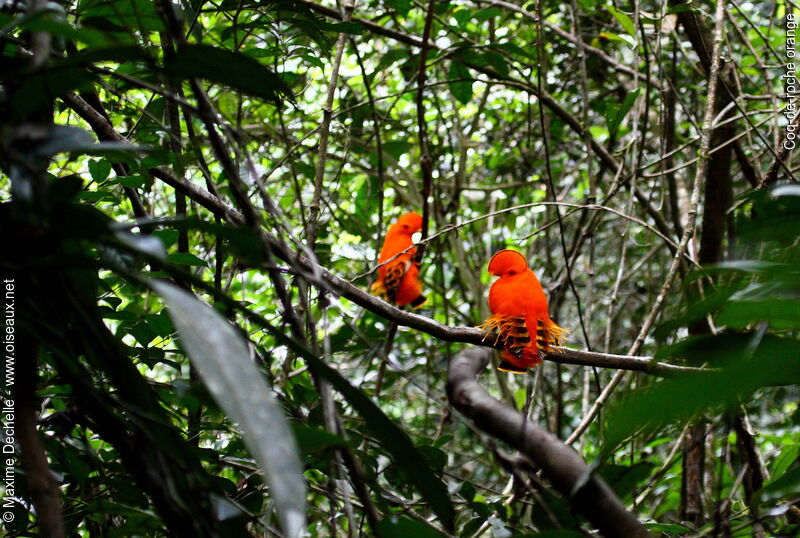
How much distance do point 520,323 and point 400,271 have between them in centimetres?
113

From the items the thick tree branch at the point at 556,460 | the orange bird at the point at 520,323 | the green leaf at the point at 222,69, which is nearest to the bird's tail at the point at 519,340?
the orange bird at the point at 520,323

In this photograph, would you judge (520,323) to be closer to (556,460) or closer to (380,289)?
(380,289)

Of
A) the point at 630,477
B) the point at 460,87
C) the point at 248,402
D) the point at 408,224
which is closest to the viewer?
the point at 248,402

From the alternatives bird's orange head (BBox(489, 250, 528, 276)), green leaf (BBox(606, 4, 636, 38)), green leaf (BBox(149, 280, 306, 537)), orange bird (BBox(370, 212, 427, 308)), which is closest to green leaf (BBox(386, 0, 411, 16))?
green leaf (BBox(606, 4, 636, 38))

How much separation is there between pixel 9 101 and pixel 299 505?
440 mm

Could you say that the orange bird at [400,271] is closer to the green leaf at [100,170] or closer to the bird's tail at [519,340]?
the bird's tail at [519,340]

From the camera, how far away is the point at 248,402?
0.38 m

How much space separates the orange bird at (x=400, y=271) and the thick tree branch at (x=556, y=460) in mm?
2449

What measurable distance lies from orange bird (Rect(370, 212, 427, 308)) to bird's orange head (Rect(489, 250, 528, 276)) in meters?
0.73

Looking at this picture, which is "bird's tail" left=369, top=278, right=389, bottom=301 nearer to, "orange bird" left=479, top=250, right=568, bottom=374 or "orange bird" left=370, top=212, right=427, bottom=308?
"orange bird" left=370, top=212, right=427, bottom=308

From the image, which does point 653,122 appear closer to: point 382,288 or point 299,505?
point 382,288

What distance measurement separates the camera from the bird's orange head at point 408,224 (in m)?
3.12

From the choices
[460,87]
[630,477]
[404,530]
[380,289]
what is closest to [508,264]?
[460,87]

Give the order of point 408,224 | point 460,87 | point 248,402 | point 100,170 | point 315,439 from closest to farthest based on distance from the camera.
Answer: point 248,402 → point 315,439 → point 100,170 → point 460,87 → point 408,224
